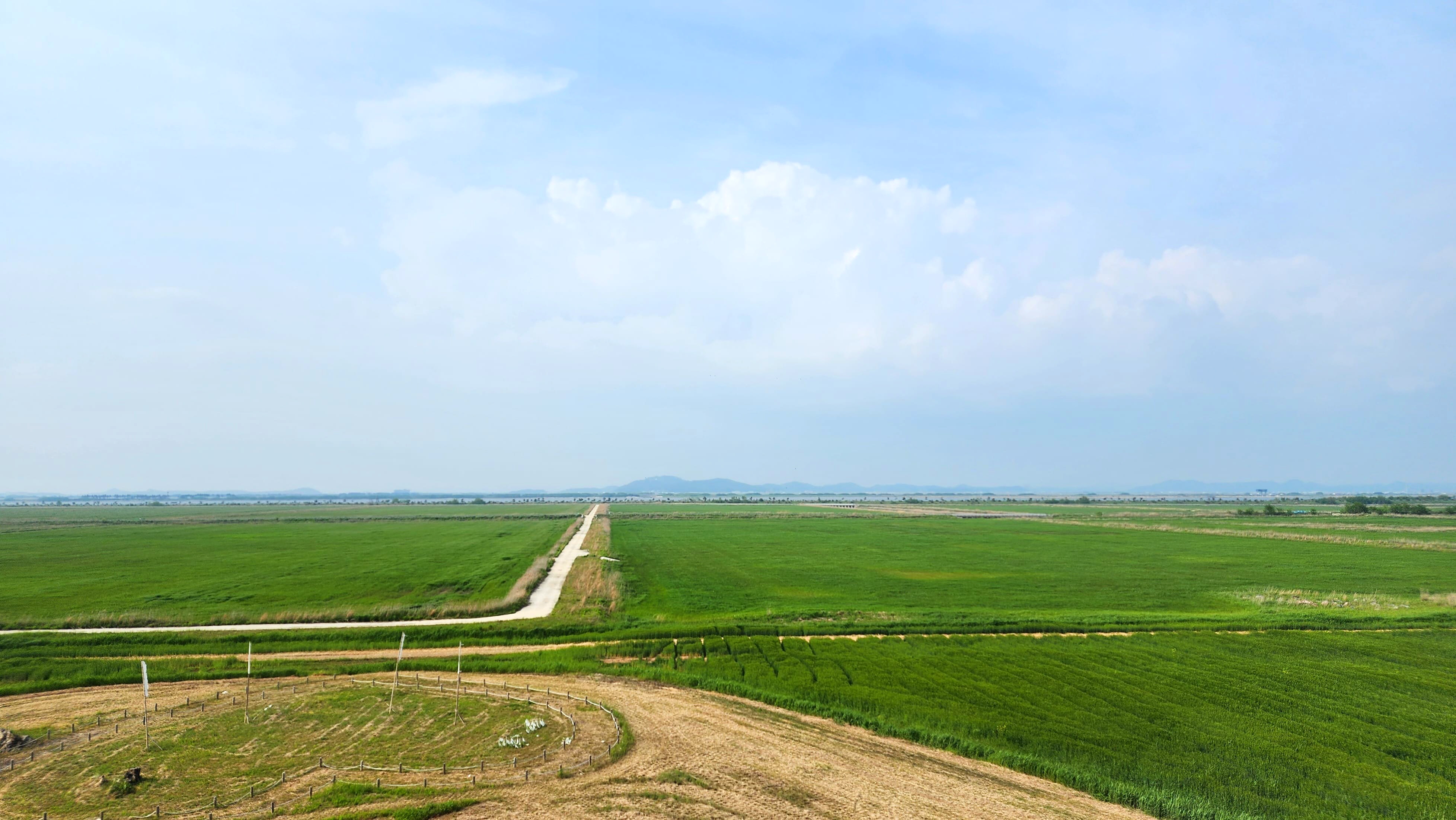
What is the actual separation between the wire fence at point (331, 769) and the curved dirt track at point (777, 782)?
64 cm

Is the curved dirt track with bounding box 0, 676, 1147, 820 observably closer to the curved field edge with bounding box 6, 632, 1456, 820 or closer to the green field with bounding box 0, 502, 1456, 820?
the curved field edge with bounding box 6, 632, 1456, 820

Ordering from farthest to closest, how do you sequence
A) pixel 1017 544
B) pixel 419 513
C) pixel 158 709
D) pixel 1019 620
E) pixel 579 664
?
pixel 419 513 → pixel 1017 544 → pixel 1019 620 → pixel 579 664 → pixel 158 709

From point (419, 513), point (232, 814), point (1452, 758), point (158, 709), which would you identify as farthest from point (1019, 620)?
point (419, 513)

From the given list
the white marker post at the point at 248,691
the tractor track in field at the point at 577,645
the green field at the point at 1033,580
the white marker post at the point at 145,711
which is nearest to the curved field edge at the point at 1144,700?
the tractor track in field at the point at 577,645

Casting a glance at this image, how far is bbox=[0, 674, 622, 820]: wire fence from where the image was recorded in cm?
1525

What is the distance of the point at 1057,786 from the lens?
685 inches

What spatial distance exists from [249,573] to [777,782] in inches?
2291

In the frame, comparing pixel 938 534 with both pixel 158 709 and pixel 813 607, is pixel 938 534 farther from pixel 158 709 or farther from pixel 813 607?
pixel 158 709

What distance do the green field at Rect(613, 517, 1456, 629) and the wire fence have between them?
62.6 ft

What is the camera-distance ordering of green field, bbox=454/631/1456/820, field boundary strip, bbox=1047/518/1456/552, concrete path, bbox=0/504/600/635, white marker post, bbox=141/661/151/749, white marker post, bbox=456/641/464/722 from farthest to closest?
field boundary strip, bbox=1047/518/1456/552 < concrete path, bbox=0/504/600/635 < white marker post, bbox=456/641/464/722 < white marker post, bbox=141/661/151/749 < green field, bbox=454/631/1456/820

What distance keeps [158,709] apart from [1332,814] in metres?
34.9

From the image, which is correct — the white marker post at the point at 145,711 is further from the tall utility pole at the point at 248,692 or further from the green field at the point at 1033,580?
the green field at the point at 1033,580

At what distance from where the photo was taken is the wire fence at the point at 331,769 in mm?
15250

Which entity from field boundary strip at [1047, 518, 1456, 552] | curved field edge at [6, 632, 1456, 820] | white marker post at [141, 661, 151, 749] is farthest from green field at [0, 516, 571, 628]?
field boundary strip at [1047, 518, 1456, 552]
